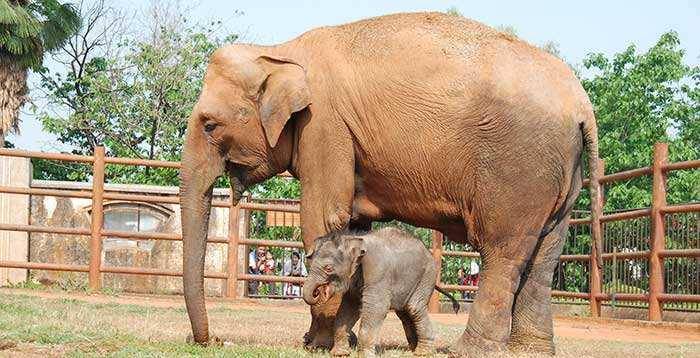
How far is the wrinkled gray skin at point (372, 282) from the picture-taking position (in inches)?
317

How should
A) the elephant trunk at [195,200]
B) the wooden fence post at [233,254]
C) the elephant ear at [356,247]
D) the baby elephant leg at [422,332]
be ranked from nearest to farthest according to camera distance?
1. the elephant ear at [356,247]
2. the baby elephant leg at [422,332]
3. the elephant trunk at [195,200]
4. the wooden fence post at [233,254]

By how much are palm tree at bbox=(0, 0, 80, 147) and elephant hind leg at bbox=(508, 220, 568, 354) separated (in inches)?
766

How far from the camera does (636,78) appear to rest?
4225 cm

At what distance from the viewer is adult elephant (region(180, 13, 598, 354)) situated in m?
8.27

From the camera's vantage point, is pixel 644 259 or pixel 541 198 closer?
pixel 541 198

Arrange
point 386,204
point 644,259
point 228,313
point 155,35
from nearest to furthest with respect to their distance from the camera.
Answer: point 386,204 < point 228,313 < point 644,259 < point 155,35

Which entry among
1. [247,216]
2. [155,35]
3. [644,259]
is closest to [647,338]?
[644,259]

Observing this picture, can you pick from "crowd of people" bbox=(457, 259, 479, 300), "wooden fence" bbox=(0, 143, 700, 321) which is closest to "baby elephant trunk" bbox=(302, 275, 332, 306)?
"wooden fence" bbox=(0, 143, 700, 321)

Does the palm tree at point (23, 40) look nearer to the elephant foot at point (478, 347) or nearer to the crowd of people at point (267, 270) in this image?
the crowd of people at point (267, 270)

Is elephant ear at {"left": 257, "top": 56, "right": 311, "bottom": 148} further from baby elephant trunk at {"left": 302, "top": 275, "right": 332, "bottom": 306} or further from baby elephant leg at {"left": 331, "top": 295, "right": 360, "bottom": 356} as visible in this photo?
baby elephant leg at {"left": 331, "top": 295, "right": 360, "bottom": 356}

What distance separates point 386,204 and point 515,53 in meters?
1.35

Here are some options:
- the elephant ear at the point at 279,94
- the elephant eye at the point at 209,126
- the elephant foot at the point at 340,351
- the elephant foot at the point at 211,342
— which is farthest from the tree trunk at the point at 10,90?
the elephant foot at the point at 340,351

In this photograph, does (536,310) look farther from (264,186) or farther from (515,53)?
(264,186)

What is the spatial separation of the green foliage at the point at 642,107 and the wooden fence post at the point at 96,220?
23443 mm
